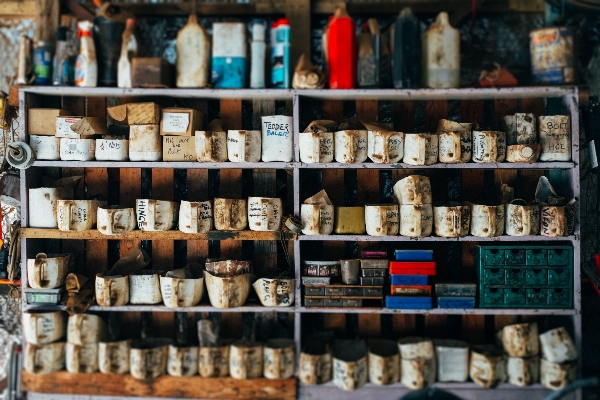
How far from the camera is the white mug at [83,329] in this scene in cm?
276

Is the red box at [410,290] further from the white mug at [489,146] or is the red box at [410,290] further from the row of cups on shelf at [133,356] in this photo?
the white mug at [489,146]

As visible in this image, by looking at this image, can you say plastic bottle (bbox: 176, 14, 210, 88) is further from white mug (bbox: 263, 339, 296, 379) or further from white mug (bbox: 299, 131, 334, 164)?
white mug (bbox: 263, 339, 296, 379)

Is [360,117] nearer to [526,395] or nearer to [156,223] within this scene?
[156,223]

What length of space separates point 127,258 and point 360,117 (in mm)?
1686

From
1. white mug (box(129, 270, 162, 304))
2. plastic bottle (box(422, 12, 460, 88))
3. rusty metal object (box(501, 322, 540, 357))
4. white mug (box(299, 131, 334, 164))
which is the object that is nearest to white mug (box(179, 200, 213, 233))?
white mug (box(129, 270, 162, 304))

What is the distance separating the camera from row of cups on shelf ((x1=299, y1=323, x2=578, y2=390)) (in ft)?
8.63

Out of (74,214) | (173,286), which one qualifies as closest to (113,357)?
(173,286)

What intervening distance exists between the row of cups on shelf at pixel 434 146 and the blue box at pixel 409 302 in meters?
0.76

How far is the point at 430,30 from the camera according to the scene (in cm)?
274

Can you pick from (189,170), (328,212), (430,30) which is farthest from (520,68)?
(189,170)

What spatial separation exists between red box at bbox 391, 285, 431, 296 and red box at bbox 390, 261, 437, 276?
80 millimetres

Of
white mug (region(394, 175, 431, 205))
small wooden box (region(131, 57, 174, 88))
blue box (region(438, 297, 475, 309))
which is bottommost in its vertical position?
blue box (region(438, 297, 475, 309))

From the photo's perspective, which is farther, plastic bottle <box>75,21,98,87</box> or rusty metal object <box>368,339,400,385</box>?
plastic bottle <box>75,21,98,87</box>

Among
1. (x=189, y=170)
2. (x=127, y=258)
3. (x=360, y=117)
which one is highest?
(x=360, y=117)
